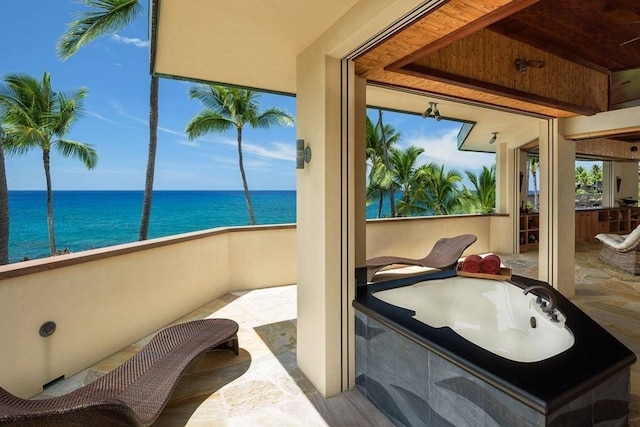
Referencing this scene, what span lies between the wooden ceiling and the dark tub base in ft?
5.71

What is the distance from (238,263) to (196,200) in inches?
1471

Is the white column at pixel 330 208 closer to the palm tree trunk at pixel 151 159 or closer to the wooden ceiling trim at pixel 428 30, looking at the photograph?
the wooden ceiling trim at pixel 428 30

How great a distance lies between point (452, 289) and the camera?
2.90m

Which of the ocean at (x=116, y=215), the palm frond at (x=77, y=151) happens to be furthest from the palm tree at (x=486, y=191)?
the ocean at (x=116, y=215)

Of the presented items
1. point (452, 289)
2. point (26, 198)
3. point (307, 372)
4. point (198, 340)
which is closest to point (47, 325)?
point (198, 340)

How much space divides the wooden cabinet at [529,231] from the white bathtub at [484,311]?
205 inches

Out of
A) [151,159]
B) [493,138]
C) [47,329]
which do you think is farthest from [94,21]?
[493,138]

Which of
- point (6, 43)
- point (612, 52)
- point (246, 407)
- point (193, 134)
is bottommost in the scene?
point (246, 407)

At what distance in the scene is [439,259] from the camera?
471cm

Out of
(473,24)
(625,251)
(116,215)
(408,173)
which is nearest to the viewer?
(473,24)

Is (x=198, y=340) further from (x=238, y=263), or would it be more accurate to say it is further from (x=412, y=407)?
(x=238, y=263)

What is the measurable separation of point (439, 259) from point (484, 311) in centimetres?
195

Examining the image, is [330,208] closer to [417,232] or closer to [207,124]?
[417,232]

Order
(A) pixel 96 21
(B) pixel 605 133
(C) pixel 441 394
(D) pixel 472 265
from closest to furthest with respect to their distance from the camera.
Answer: (C) pixel 441 394
(D) pixel 472 265
(B) pixel 605 133
(A) pixel 96 21
